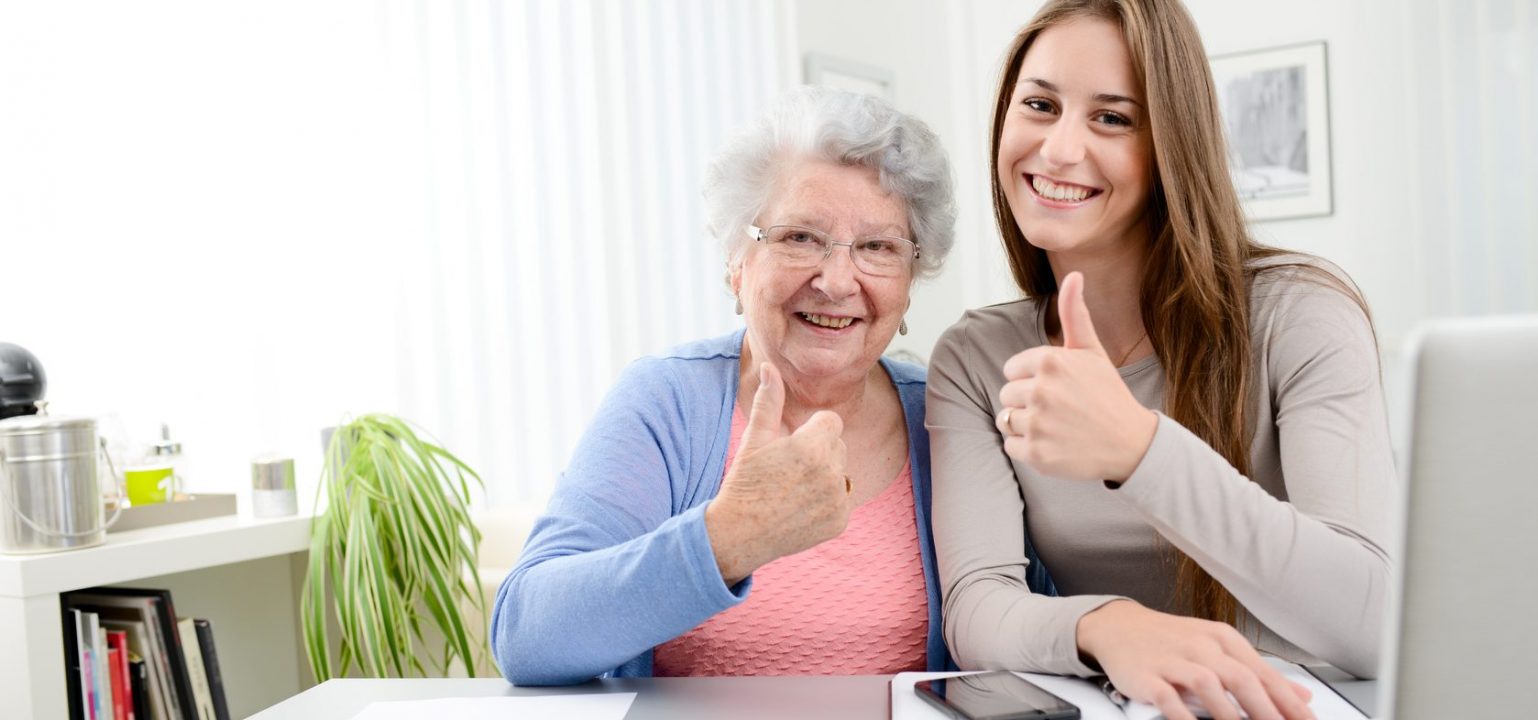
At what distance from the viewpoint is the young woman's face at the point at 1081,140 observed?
1.37m

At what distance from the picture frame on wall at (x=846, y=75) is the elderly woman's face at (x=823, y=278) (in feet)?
8.99

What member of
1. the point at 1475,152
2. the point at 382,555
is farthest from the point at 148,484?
the point at 1475,152

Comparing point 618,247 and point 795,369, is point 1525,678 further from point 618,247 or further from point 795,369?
point 618,247

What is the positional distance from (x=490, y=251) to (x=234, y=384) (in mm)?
778

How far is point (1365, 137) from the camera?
439cm

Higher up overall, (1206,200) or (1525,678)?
(1206,200)

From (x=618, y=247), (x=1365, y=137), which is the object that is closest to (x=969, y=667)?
(x=618, y=247)

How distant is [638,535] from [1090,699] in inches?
21.1

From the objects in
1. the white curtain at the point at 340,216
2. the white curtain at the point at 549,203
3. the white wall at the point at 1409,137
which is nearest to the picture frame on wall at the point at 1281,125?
the white wall at the point at 1409,137

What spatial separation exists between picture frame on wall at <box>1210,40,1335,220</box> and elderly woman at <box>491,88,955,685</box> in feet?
11.1

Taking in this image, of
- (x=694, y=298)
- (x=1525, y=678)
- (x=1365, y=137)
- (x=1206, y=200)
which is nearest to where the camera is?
(x=1525, y=678)

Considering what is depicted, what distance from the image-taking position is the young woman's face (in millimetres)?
1368

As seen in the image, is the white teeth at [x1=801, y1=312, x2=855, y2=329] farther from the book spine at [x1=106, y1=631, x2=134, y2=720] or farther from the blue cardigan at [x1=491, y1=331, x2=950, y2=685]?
the book spine at [x1=106, y1=631, x2=134, y2=720]

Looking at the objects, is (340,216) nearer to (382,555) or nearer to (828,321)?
(382,555)
